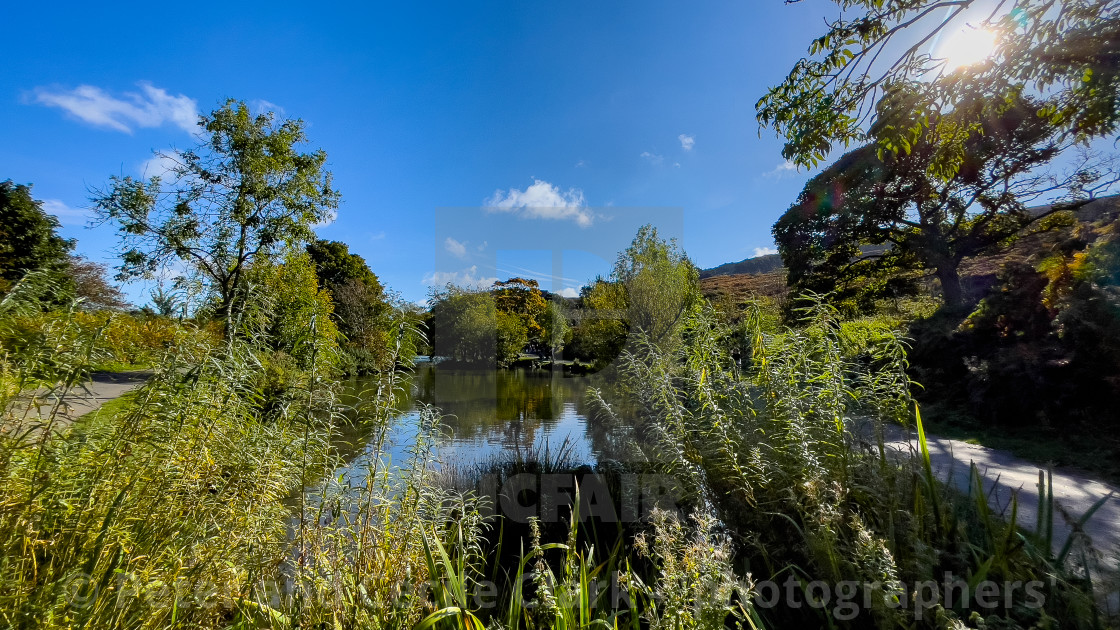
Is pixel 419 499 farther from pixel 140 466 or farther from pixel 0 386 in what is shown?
pixel 0 386

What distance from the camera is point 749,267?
43750 millimetres

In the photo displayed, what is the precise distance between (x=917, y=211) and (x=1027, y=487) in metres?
13.2

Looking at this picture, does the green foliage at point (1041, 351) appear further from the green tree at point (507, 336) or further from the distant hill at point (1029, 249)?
the green tree at point (507, 336)

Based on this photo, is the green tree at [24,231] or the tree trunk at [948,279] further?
the green tree at [24,231]

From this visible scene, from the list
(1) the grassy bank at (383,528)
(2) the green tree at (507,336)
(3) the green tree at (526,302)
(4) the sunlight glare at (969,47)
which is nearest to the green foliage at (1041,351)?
(4) the sunlight glare at (969,47)

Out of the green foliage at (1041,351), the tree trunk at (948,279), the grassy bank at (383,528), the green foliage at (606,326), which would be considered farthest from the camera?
the tree trunk at (948,279)

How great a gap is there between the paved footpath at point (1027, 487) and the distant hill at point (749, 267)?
124 feet

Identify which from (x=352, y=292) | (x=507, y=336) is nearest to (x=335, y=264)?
(x=352, y=292)

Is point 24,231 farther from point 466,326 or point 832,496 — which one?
point 832,496

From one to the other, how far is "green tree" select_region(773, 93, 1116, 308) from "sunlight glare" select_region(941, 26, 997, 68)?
866 cm

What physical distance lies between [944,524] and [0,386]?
3992 millimetres

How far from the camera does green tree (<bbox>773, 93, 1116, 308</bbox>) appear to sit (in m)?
11.4

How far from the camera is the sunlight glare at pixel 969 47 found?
3219 millimetres

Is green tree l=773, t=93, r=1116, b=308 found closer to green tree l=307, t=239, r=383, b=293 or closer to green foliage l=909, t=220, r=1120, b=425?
green foliage l=909, t=220, r=1120, b=425
